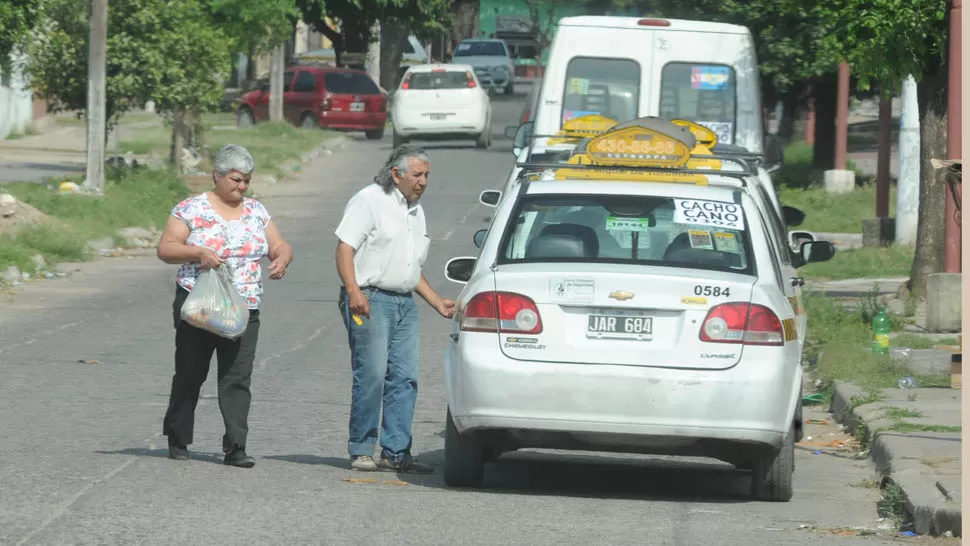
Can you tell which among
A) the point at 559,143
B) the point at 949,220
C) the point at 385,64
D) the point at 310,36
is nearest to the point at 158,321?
the point at 559,143

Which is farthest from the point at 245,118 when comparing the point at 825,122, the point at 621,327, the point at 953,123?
the point at 621,327

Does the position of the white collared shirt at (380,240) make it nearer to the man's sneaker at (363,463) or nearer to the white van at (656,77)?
the man's sneaker at (363,463)

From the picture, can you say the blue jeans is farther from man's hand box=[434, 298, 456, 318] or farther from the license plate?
the license plate

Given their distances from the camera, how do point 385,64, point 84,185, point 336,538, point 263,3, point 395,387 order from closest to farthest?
point 336,538
point 395,387
point 84,185
point 263,3
point 385,64

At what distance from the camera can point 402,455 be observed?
9336 millimetres

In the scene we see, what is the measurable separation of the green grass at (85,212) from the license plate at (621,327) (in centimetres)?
1244

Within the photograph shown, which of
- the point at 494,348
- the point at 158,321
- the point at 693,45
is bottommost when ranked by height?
the point at 158,321

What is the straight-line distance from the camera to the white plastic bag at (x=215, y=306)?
29.0ft

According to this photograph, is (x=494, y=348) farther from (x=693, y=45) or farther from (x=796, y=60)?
(x=796, y=60)

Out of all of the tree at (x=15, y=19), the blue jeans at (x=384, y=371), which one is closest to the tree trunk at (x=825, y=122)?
the tree at (x=15, y=19)

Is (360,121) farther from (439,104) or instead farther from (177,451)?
(177,451)

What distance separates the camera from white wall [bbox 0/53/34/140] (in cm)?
3856

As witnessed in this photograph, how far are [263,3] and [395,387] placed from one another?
2600 cm

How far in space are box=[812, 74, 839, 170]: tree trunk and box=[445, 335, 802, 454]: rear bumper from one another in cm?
2491
